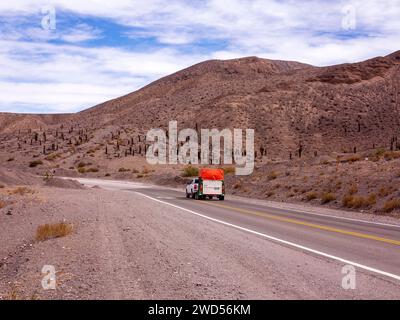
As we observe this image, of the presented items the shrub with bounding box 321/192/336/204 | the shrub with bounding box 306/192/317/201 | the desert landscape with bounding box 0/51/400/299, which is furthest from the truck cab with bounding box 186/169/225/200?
the shrub with bounding box 321/192/336/204

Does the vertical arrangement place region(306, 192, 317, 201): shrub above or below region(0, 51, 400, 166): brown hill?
below

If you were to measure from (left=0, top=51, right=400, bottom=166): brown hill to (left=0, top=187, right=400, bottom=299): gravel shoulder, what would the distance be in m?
60.2

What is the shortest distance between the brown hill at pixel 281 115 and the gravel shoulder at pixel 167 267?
198 ft

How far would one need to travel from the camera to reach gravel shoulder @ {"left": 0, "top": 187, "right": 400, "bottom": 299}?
8.31 metres

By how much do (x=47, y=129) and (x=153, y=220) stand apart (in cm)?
10254

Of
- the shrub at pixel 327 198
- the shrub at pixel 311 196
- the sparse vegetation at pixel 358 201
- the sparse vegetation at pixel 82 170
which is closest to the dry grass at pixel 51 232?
the sparse vegetation at pixel 358 201

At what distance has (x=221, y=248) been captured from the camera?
12.7 meters

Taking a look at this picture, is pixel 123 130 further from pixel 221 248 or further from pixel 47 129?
pixel 221 248

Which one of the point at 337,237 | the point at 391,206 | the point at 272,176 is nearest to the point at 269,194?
the point at 272,176

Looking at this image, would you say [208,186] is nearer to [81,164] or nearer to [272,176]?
[272,176]

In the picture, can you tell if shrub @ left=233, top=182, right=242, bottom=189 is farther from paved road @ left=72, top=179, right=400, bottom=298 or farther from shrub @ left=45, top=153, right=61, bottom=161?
shrub @ left=45, top=153, right=61, bottom=161

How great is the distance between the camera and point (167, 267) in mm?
10188

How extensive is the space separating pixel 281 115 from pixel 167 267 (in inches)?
3214
